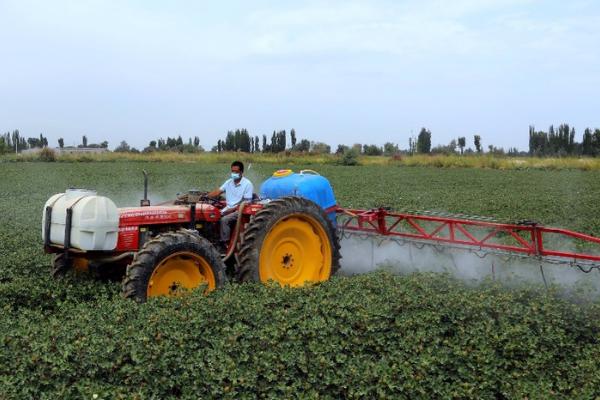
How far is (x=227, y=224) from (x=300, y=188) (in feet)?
4.83

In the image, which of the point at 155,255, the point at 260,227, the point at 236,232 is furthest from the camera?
the point at 236,232

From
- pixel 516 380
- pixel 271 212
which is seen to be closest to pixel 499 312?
pixel 516 380

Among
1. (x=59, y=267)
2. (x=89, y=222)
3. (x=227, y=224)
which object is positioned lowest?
(x=59, y=267)

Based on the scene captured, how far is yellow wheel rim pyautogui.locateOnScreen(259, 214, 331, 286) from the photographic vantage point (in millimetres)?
6902

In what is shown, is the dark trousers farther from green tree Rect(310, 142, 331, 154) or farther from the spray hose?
green tree Rect(310, 142, 331, 154)

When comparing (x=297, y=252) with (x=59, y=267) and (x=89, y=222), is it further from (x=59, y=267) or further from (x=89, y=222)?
(x=59, y=267)

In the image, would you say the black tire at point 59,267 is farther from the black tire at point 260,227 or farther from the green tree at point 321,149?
the green tree at point 321,149

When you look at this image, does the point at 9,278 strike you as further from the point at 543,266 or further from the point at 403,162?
the point at 403,162

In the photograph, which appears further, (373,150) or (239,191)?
(373,150)

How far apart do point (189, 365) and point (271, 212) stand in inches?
105

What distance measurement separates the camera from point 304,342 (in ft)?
16.3

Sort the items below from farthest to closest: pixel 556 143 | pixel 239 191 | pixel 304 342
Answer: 1. pixel 556 143
2. pixel 239 191
3. pixel 304 342

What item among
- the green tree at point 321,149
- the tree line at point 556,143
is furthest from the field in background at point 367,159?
the tree line at point 556,143

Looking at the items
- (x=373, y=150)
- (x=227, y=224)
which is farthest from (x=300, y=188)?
(x=373, y=150)
